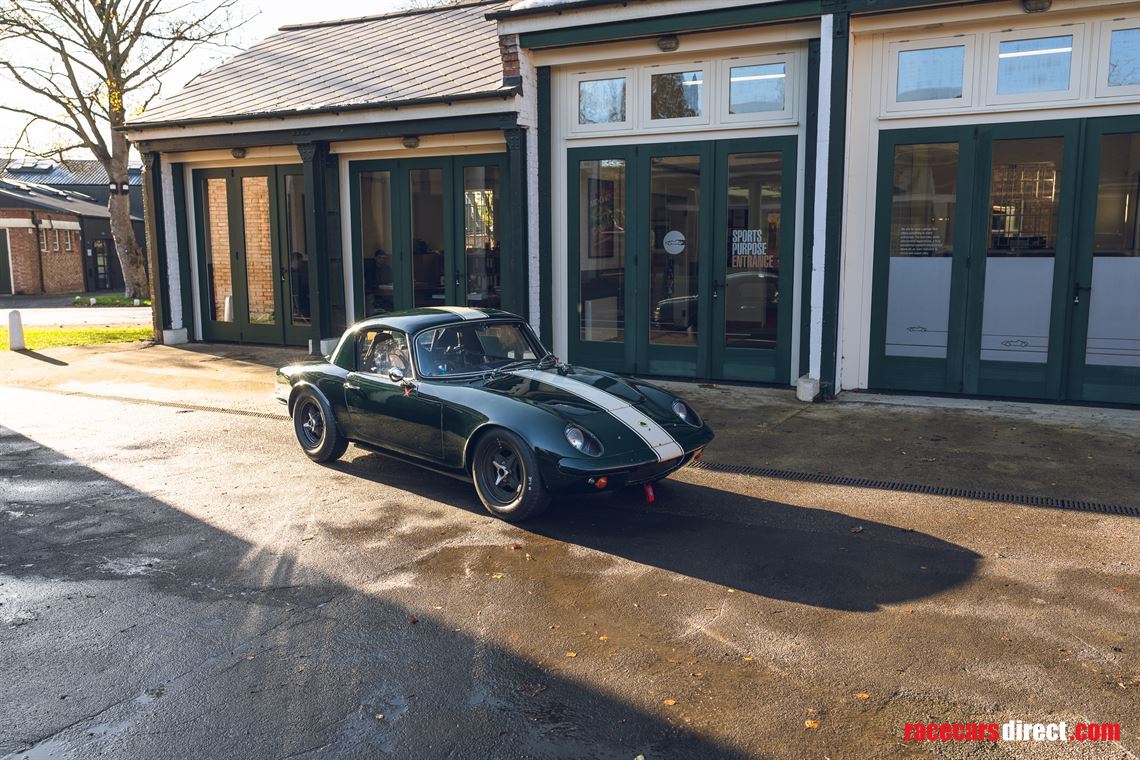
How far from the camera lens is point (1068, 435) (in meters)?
8.34

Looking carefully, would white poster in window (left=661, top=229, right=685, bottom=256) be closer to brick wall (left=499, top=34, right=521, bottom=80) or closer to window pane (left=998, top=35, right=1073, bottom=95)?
brick wall (left=499, top=34, right=521, bottom=80)

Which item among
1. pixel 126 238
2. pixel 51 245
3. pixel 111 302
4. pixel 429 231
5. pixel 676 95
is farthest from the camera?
pixel 51 245

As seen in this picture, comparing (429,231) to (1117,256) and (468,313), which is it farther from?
(1117,256)

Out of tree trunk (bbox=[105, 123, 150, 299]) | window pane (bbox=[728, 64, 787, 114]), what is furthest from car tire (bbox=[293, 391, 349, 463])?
tree trunk (bbox=[105, 123, 150, 299])

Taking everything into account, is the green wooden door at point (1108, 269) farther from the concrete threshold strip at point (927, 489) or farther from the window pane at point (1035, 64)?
the concrete threshold strip at point (927, 489)

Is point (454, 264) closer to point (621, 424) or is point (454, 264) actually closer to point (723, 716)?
point (621, 424)

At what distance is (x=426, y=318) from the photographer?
7.32 m

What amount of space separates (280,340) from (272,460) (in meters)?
7.80

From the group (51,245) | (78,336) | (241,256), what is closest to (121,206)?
(78,336)

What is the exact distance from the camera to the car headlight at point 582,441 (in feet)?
19.4

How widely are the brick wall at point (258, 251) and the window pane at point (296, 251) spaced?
399 millimetres

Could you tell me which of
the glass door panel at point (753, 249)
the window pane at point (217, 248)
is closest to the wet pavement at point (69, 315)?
the window pane at point (217, 248)

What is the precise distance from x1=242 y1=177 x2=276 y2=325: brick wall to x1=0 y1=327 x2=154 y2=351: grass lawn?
110 inches

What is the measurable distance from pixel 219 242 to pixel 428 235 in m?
4.42
